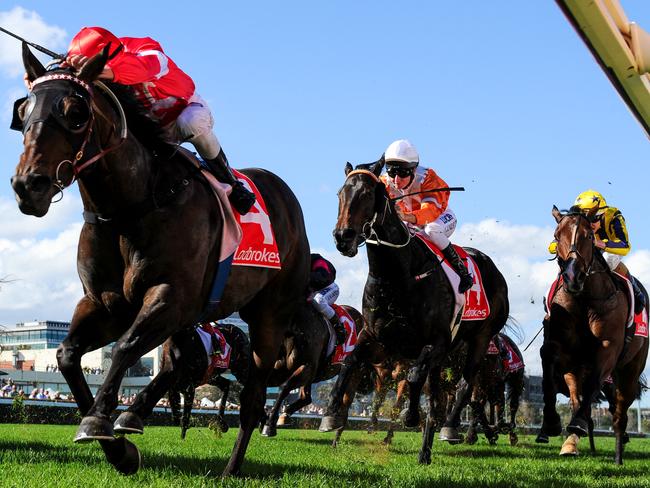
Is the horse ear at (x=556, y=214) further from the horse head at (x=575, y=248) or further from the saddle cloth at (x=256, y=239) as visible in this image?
the saddle cloth at (x=256, y=239)

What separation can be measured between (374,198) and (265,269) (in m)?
2.06

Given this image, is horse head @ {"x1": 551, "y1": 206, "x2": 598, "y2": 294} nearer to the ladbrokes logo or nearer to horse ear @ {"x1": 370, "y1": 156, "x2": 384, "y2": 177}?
horse ear @ {"x1": 370, "y1": 156, "x2": 384, "y2": 177}

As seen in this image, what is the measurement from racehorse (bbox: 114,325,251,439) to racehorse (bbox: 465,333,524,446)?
355cm

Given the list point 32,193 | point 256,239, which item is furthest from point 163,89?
point 32,193

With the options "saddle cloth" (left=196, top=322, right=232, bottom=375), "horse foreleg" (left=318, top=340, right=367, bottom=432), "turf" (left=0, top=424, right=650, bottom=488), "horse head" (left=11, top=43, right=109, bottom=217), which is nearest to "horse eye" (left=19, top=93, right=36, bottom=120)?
"horse head" (left=11, top=43, right=109, bottom=217)

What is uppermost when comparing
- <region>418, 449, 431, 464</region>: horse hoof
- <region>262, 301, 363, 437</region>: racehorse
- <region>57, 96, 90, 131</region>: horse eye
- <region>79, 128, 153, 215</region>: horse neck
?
<region>57, 96, 90, 131</region>: horse eye

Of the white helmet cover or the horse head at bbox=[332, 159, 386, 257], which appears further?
the white helmet cover

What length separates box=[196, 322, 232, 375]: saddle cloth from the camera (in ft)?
39.1

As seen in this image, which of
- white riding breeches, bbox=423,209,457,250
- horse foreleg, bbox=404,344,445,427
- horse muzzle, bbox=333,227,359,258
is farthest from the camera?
white riding breeches, bbox=423,209,457,250

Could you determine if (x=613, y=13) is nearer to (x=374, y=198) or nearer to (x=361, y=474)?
(x=361, y=474)

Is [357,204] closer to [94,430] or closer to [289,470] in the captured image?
[289,470]

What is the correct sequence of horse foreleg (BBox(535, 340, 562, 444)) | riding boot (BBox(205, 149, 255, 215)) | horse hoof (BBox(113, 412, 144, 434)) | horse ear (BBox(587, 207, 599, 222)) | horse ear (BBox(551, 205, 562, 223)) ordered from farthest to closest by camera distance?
horse ear (BBox(551, 205, 562, 223)) → horse ear (BBox(587, 207, 599, 222)) → horse foreleg (BBox(535, 340, 562, 444)) → riding boot (BBox(205, 149, 255, 215)) → horse hoof (BBox(113, 412, 144, 434))

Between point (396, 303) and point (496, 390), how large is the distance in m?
6.14

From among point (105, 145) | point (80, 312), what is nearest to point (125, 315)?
point (80, 312)
